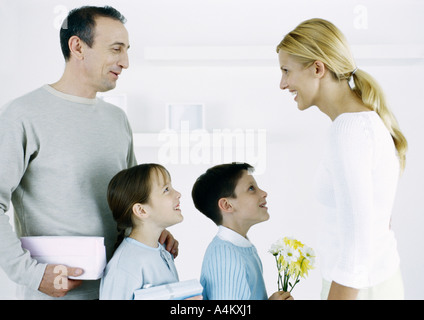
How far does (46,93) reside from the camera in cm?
94

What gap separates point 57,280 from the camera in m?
0.85

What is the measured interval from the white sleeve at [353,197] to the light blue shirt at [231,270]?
0.25 metres

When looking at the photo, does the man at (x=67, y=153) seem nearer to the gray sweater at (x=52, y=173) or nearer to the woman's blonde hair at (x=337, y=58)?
the gray sweater at (x=52, y=173)

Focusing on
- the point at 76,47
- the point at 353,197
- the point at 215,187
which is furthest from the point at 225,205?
the point at 76,47

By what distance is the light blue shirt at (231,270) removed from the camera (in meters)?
0.94

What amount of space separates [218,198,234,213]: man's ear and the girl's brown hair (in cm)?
20

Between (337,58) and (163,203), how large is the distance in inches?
20.1

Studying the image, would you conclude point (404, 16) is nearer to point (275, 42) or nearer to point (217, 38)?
point (275, 42)

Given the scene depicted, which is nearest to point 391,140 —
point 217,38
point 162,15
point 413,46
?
point 413,46

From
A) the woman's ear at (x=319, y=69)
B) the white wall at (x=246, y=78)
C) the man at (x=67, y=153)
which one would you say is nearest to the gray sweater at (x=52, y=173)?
the man at (x=67, y=153)

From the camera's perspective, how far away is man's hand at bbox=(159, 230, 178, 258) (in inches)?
41.4

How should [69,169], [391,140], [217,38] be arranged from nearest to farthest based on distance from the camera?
1. [391,140]
2. [69,169]
3. [217,38]
